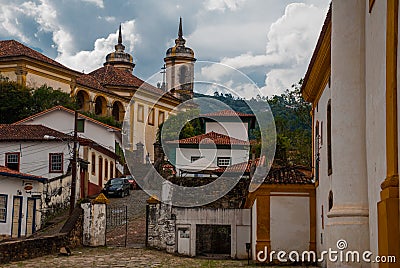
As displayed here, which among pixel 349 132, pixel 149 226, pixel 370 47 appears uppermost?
pixel 370 47

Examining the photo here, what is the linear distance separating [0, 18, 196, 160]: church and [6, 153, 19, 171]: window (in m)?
17.1

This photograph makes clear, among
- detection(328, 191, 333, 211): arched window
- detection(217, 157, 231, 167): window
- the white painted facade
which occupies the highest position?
the white painted facade

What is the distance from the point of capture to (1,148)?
37.9 m

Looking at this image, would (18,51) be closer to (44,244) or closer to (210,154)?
(210,154)

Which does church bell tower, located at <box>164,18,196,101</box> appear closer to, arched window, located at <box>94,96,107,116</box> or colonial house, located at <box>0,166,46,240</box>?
arched window, located at <box>94,96,107,116</box>

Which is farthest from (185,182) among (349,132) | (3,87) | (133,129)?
(133,129)

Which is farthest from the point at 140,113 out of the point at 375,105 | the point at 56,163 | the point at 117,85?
the point at 375,105

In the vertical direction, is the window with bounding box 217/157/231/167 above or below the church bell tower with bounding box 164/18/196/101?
below

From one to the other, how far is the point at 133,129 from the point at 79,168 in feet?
102

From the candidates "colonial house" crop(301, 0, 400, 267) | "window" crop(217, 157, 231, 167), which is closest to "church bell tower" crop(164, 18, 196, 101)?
"window" crop(217, 157, 231, 167)

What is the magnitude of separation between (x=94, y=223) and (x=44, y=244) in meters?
4.11

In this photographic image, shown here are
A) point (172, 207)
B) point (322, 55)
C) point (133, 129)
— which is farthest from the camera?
point (133, 129)

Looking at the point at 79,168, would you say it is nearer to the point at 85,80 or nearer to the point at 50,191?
the point at 50,191

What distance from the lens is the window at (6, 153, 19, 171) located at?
37.5 meters
